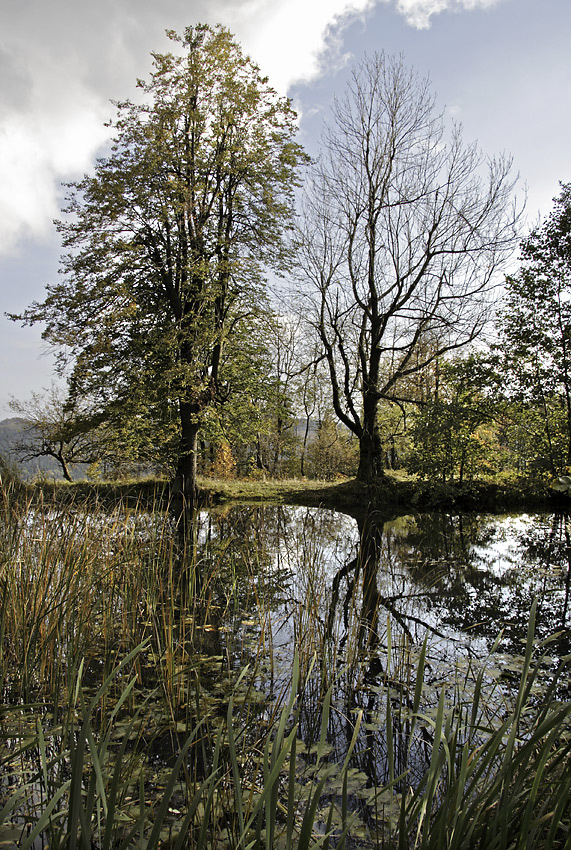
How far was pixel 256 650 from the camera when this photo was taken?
355cm

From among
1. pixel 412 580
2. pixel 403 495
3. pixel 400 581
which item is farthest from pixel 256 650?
pixel 403 495

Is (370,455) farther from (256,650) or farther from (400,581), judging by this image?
(256,650)

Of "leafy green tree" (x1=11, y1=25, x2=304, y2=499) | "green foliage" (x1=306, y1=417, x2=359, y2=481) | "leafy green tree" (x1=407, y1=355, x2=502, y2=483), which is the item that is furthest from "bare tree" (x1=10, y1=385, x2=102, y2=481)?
"green foliage" (x1=306, y1=417, x2=359, y2=481)

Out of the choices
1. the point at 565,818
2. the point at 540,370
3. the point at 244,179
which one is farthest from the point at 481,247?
the point at 565,818

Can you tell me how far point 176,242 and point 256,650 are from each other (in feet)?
43.1

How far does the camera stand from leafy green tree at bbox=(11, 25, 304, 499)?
43.7 ft

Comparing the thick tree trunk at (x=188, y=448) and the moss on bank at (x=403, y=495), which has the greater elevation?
the thick tree trunk at (x=188, y=448)

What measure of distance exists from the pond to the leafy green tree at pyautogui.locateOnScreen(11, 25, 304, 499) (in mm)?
8355

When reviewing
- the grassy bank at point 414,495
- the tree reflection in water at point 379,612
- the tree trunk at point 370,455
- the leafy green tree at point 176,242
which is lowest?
the tree reflection in water at point 379,612

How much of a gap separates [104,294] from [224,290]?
316cm

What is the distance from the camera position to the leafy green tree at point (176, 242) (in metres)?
13.3

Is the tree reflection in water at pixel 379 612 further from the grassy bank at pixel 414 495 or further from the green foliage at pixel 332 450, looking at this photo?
the green foliage at pixel 332 450

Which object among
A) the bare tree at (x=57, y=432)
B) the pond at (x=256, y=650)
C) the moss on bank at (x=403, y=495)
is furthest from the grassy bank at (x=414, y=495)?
the pond at (x=256, y=650)

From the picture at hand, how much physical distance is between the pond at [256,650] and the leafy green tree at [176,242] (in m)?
8.35
